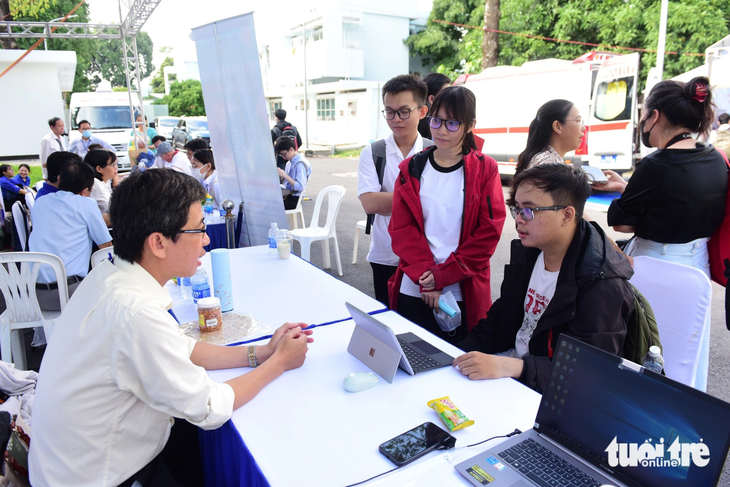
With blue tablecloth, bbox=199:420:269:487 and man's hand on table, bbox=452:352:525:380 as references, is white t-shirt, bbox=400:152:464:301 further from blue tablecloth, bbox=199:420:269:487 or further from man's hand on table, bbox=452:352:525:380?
blue tablecloth, bbox=199:420:269:487

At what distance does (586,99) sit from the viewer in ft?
30.6

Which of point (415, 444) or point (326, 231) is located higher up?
point (415, 444)

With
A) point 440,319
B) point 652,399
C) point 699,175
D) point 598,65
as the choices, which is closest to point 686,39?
point 598,65

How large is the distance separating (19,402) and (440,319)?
1.76 meters

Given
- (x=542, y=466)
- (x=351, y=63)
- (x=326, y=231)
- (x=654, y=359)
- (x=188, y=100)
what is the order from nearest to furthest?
(x=542, y=466) < (x=654, y=359) < (x=326, y=231) < (x=351, y=63) < (x=188, y=100)

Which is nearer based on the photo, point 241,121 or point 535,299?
point 535,299

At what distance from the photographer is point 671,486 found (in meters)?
0.95

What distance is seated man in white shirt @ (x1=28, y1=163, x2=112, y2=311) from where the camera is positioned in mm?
3172

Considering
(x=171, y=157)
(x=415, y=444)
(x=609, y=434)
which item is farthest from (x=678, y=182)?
(x=171, y=157)

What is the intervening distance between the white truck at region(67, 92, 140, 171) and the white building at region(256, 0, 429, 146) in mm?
9626

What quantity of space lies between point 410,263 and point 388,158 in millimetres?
781

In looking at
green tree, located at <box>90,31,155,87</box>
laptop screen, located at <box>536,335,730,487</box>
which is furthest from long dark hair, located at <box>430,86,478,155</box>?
green tree, located at <box>90,31,155,87</box>

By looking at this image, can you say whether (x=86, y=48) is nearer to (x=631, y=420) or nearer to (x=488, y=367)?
(x=488, y=367)

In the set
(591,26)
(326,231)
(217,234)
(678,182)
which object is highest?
(591,26)
